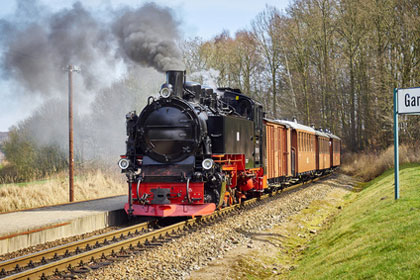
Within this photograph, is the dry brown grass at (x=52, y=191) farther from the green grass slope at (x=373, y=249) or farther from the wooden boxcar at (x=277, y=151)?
the green grass slope at (x=373, y=249)

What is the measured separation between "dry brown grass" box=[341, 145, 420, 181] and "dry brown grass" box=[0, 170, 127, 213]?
1450 centimetres

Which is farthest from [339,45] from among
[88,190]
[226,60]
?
[88,190]

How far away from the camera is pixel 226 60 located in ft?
115

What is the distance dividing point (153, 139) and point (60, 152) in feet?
60.5

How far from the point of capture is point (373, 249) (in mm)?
5957

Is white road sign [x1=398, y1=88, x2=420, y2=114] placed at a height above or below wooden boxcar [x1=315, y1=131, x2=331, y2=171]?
above

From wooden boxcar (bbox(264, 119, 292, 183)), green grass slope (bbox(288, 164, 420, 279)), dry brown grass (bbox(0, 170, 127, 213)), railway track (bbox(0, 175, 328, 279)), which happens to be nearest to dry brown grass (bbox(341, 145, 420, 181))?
wooden boxcar (bbox(264, 119, 292, 183))

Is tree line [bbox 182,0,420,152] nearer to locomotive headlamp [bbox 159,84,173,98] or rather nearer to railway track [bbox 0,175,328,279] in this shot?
locomotive headlamp [bbox 159,84,173,98]

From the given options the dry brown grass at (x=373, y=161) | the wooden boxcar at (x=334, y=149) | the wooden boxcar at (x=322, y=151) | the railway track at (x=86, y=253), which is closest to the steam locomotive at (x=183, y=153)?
the railway track at (x=86, y=253)

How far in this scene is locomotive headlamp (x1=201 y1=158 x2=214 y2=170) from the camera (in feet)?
30.2

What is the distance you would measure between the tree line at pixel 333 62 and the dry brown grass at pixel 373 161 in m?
1.11

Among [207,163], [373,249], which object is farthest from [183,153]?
[373,249]

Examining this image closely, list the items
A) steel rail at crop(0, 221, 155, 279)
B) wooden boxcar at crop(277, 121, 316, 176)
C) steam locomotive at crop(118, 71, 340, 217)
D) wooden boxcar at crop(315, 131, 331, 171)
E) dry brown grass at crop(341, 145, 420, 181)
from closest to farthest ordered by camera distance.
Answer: steel rail at crop(0, 221, 155, 279) < steam locomotive at crop(118, 71, 340, 217) < wooden boxcar at crop(277, 121, 316, 176) < dry brown grass at crop(341, 145, 420, 181) < wooden boxcar at crop(315, 131, 331, 171)

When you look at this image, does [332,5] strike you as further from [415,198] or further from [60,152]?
[415,198]
